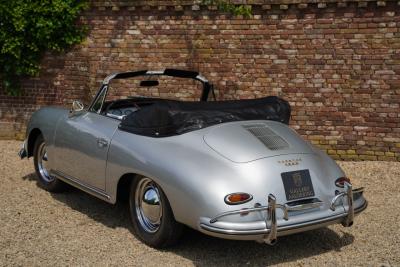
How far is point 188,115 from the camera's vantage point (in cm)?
504

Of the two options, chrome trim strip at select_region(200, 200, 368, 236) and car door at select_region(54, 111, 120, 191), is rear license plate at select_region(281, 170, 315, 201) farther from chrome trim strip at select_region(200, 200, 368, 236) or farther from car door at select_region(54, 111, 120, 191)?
car door at select_region(54, 111, 120, 191)

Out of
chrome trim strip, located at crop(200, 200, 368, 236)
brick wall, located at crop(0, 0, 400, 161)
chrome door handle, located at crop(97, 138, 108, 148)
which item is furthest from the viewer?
brick wall, located at crop(0, 0, 400, 161)

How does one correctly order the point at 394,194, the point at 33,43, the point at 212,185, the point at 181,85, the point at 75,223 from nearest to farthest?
1. the point at 212,185
2. the point at 75,223
3. the point at 394,194
4. the point at 181,85
5. the point at 33,43

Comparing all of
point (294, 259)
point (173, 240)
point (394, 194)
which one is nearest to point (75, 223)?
point (173, 240)

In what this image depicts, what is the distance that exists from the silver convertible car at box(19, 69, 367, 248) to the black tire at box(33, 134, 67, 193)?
821 mm

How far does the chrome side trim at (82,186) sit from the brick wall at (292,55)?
348cm

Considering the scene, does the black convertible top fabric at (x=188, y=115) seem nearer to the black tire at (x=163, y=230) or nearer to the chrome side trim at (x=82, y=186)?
the black tire at (x=163, y=230)

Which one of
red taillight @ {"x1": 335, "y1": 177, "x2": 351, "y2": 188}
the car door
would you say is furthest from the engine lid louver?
the car door

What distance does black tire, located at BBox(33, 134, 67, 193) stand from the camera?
6.71 m

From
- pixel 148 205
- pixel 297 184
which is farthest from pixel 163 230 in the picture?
pixel 297 184

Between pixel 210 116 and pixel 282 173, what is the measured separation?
36.4 inches

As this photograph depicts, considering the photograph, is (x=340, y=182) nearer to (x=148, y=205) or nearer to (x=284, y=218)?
(x=284, y=218)

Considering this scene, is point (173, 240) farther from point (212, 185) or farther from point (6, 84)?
point (6, 84)

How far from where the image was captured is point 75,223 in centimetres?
573
